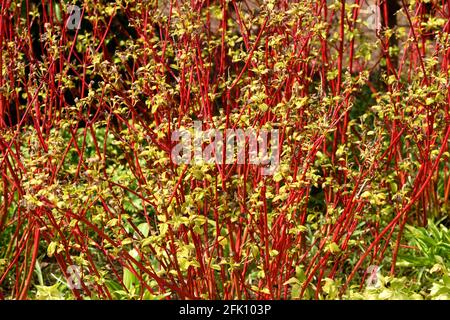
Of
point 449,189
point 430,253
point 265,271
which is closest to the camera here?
point 265,271

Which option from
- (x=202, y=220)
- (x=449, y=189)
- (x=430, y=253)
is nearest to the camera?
(x=202, y=220)

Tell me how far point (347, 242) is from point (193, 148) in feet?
2.42

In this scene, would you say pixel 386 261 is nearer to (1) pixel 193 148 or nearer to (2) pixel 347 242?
(2) pixel 347 242

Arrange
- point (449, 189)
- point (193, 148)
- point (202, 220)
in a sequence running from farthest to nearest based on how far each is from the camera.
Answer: point (449, 189), point (193, 148), point (202, 220)

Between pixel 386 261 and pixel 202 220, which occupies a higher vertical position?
pixel 202 220

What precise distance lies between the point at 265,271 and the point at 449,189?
1.67m
